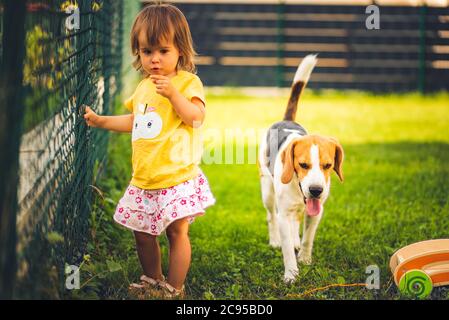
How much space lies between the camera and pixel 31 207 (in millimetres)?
2879

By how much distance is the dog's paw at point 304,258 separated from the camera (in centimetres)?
415

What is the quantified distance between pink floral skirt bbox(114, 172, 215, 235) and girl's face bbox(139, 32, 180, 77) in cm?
53

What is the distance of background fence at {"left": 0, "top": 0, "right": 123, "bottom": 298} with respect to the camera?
2.56 meters

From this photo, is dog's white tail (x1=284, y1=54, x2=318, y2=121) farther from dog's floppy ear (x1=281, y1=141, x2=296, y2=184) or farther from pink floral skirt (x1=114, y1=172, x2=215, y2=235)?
pink floral skirt (x1=114, y1=172, x2=215, y2=235)

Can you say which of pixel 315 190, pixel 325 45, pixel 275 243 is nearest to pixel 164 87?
pixel 315 190

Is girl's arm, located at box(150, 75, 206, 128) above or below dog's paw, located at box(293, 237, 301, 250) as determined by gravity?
above

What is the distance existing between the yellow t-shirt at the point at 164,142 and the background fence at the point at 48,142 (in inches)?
13.6

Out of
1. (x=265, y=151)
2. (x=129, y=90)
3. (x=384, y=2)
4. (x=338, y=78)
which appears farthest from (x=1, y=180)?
(x=384, y=2)

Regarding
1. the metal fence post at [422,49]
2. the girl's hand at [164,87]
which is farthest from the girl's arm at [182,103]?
the metal fence post at [422,49]

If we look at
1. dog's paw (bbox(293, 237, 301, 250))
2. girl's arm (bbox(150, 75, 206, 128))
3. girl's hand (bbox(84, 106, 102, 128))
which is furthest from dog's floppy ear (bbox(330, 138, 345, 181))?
girl's hand (bbox(84, 106, 102, 128))

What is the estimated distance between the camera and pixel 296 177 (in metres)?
3.94

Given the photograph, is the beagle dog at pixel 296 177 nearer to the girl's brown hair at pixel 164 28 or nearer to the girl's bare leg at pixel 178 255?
the girl's bare leg at pixel 178 255

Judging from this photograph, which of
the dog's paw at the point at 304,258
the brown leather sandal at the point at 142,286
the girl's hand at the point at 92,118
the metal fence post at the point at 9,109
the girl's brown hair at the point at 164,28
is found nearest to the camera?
the metal fence post at the point at 9,109
